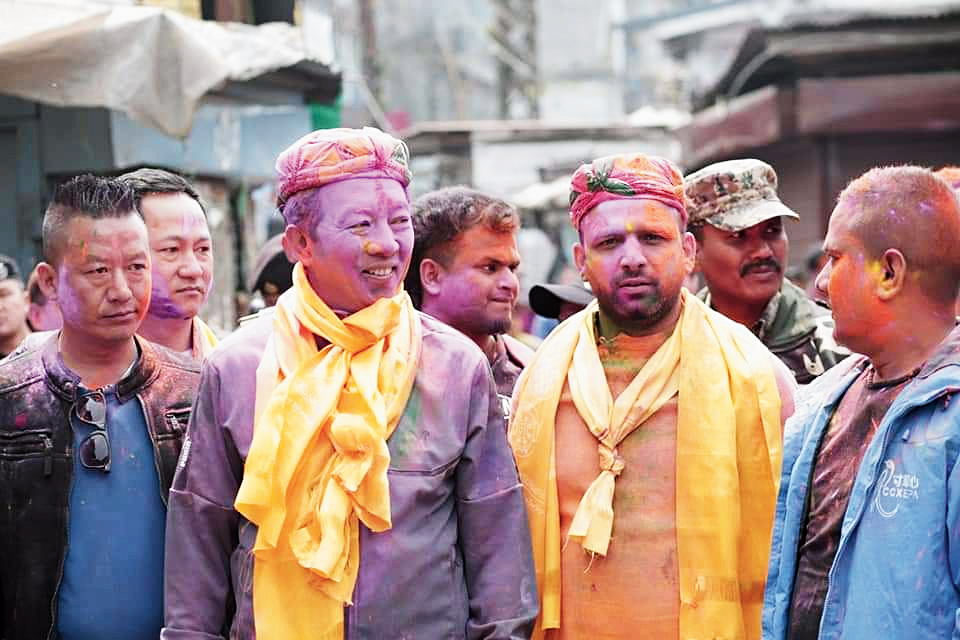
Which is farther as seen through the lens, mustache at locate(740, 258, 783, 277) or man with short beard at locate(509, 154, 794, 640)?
Answer: mustache at locate(740, 258, 783, 277)

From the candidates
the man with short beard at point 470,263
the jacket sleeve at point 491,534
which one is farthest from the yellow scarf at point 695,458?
the man with short beard at point 470,263

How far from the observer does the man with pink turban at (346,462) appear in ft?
11.0

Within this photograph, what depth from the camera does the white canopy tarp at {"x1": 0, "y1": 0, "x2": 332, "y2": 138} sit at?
653 cm

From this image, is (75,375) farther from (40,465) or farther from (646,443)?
(646,443)

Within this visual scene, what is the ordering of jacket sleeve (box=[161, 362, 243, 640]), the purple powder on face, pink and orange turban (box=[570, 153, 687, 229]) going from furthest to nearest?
the purple powder on face
pink and orange turban (box=[570, 153, 687, 229])
jacket sleeve (box=[161, 362, 243, 640])

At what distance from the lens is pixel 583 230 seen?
4.19 m

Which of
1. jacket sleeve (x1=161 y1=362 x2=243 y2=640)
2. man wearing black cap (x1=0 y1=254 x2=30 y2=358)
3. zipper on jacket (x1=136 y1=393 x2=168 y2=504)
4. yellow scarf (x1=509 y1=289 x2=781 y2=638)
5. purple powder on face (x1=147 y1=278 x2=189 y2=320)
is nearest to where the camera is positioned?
jacket sleeve (x1=161 y1=362 x2=243 y2=640)

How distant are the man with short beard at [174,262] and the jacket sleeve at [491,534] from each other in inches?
59.7

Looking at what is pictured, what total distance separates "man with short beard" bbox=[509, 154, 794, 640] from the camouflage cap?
973 millimetres

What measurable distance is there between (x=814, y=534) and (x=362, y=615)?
1175 mm

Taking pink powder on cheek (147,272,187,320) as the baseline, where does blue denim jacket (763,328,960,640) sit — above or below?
below

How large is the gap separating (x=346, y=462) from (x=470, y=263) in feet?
5.13

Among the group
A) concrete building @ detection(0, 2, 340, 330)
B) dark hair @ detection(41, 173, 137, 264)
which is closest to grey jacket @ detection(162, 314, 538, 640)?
dark hair @ detection(41, 173, 137, 264)

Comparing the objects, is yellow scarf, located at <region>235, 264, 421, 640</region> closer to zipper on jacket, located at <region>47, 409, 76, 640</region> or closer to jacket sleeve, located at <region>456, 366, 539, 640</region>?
jacket sleeve, located at <region>456, 366, 539, 640</region>
